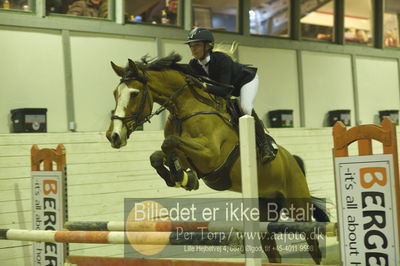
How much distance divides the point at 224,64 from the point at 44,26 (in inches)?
92.6

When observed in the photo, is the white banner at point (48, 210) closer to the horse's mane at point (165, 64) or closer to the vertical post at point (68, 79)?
the horse's mane at point (165, 64)

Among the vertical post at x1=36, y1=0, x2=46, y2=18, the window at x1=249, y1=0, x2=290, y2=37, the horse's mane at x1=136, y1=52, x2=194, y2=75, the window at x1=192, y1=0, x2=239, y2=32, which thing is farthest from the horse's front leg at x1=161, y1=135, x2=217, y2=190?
the window at x1=249, y1=0, x2=290, y2=37

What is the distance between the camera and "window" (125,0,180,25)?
5726 millimetres

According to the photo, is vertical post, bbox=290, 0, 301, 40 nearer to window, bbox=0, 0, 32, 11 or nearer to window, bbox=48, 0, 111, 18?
window, bbox=48, 0, 111, 18

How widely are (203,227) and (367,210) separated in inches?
41.9

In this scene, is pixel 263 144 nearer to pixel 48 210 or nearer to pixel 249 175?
pixel 249 175

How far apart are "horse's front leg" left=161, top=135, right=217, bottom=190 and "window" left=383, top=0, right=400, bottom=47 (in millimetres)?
5991

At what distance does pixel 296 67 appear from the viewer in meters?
7.10

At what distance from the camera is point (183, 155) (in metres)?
3.16

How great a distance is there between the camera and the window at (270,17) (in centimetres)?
682

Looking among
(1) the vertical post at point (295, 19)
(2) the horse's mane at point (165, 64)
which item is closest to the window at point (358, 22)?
(1) the vertical post at point (295, 19)

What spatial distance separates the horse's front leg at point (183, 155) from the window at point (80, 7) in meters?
2.68

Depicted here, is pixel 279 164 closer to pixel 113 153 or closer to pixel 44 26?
pixel 113 153

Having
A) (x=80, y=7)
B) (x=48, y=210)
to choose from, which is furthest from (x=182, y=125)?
(x=80, y=7)
